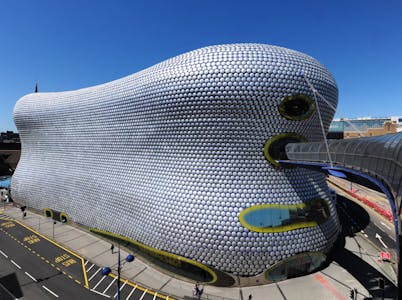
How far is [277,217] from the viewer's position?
23.3 metres

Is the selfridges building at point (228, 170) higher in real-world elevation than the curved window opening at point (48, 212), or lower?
higher

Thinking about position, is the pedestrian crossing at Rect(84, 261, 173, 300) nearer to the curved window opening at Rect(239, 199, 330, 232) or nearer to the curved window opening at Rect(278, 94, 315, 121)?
the curved window opening at Rect(239, 199, 330, 232)

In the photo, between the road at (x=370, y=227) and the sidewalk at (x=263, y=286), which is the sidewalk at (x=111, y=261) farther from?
the road at (x=370, y=227)

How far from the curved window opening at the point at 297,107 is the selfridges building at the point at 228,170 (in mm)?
107

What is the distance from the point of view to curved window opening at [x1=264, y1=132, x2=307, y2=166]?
2438cm

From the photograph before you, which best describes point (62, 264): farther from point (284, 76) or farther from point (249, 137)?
point (284, 76)

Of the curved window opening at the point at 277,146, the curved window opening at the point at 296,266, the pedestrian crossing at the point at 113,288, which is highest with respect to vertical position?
the curved window opening at the point at 277,146

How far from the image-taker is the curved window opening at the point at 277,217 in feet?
75.3

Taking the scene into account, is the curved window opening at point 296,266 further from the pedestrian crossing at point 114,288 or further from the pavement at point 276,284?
the pedestrian crossing at point 114,288

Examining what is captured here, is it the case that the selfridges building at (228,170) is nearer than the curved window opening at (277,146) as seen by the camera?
Yes

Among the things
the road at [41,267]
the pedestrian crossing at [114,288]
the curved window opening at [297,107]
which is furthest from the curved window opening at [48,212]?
the curved window opening at [297,107]

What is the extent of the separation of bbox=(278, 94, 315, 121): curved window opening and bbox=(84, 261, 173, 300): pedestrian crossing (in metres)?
20.5

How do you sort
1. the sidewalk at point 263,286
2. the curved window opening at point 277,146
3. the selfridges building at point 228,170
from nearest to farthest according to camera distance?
Result: the sidewalk at point 263,286, the selfridges building at point 228,170, the curved window opening at point 277,146

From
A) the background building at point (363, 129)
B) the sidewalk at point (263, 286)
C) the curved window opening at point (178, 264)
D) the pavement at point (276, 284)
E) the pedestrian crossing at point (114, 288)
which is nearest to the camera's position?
the sidewalk at point (263, 286)
